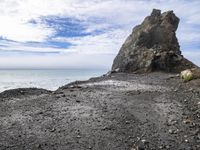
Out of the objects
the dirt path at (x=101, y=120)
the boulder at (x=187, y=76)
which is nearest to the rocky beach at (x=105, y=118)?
the dirt path at (x=101, y=120)

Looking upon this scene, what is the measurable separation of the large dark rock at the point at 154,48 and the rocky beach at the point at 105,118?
935 centimetres

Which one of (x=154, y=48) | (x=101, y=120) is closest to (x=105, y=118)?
(x=101, y=120)

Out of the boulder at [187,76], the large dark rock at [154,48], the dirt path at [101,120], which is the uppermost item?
the large dark rock at [154,48]

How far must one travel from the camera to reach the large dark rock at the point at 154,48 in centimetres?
2992

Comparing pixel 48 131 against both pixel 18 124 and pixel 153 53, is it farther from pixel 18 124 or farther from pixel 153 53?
pixel 153 53

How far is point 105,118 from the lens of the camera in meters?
12.2

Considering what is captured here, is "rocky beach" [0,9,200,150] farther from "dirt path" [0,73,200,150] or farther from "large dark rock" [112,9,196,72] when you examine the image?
"large dark rock" [112,9,196,72]

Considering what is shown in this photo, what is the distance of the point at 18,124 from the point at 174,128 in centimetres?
490

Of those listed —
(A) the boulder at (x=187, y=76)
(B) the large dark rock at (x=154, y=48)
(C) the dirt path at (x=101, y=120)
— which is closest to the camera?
(C) the dirt path at (x=101, y=120)

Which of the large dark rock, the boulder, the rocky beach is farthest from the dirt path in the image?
the large dark rock

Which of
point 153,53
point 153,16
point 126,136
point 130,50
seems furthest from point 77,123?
point 153,16

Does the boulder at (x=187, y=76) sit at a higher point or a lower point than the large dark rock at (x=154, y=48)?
lower

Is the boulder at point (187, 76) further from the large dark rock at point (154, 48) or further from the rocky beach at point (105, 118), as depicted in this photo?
the large dark rock at point (154, 48)

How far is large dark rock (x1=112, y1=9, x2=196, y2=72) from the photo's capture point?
2992cm
